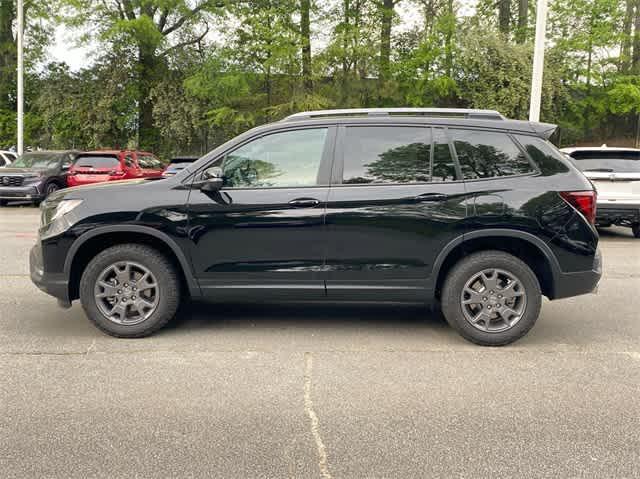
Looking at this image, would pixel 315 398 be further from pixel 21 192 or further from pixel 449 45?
pixel 449 45

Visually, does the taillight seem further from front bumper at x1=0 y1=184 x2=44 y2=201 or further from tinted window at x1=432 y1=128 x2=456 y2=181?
front bumper at x1=0 y1=184 x2=44 y2=201

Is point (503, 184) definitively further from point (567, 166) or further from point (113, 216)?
point (113, 216)

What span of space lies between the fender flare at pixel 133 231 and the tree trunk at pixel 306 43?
1778cm

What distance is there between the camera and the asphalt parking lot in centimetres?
300

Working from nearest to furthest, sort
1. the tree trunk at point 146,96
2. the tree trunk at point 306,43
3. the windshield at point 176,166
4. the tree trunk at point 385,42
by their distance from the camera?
the windshield at point 176,166 < the tree trunk at point 306,43 < the tree trunk at point 385,42 < the tree trunk at point 146,96

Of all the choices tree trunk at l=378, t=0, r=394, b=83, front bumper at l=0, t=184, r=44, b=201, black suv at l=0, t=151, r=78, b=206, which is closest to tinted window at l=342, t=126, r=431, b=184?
black suv at l=0, t=151, r=78, b=206

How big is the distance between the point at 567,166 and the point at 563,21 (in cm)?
2149

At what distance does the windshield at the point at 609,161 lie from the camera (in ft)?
37.3

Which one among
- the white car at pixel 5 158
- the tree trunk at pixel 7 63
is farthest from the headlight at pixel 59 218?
the tree trunk at pixel 7 63

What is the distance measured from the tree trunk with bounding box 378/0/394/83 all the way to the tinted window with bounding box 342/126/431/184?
18496mm

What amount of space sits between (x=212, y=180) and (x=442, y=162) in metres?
1.88

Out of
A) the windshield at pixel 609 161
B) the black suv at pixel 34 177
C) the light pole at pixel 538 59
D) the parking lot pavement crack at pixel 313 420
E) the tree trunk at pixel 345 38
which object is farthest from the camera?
the tree trunk at pixel 345 38

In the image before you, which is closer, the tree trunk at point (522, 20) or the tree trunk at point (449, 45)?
the tree trunk at point (449, 45)

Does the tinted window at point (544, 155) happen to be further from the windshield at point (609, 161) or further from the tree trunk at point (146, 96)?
the tree trunk at point (146, 96)
